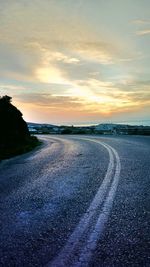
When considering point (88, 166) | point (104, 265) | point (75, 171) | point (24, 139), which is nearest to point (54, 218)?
point (104, 265)

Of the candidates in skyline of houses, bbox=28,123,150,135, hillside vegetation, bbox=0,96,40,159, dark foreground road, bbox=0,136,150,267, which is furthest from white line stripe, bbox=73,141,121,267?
skyline of houses, bbox=28,123,150,135

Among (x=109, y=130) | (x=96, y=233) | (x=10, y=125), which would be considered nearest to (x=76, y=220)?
(x=96, y=233)

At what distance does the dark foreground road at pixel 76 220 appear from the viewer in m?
Result: 4.41

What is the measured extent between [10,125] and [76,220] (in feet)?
58.1

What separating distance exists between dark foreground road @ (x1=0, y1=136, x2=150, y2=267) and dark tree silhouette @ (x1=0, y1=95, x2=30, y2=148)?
11.1 m

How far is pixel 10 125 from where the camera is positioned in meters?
23.1

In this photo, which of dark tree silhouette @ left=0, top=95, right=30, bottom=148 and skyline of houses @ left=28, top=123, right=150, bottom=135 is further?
skyline of houses @ left=28, top=123, right=150, bottom=135

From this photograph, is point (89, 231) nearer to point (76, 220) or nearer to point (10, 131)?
point (76, 220)

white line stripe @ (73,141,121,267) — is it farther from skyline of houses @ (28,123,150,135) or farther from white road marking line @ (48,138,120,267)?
skyline of houses @ (28,123,150,135)

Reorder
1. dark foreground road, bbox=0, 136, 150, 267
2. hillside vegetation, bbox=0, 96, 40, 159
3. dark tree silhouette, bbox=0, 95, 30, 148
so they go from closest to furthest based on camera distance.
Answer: dark foreground road, bbox=0, 136, 150, 267 < hillside vegetation, bbox=0, 96, 40, 159 < dark tree silhouette, bbox=0, 95, 30, 148

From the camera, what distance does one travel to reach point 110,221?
19.1ft

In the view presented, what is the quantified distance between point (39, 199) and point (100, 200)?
1.19m

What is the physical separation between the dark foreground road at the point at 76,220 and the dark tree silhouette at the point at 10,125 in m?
11.1

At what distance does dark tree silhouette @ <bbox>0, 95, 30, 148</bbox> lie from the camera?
21656mm
